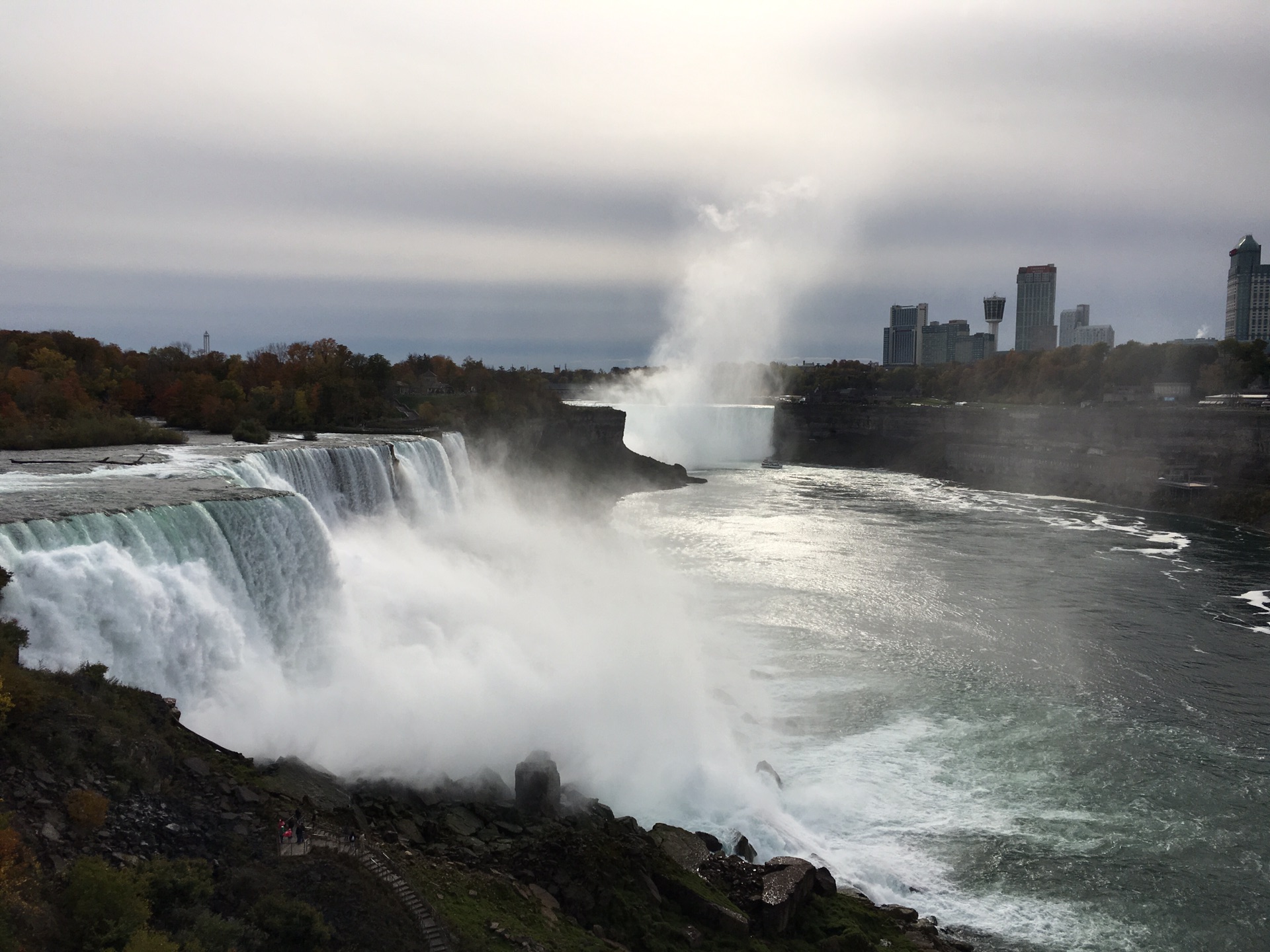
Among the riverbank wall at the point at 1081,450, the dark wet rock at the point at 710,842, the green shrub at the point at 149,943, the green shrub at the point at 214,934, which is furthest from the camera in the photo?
the riverbank wall at the point at 1081,450

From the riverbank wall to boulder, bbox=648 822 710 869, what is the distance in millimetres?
46953

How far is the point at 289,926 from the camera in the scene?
8.71 metres

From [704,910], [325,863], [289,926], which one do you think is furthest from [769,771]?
[289,926]

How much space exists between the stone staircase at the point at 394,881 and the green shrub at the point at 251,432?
88.6 feet

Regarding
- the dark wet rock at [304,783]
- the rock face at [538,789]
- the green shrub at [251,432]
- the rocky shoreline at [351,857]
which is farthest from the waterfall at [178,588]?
the green shrub at [251,432]

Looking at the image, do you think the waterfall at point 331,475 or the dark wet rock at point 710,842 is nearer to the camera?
the dark wet rock at point 710,842

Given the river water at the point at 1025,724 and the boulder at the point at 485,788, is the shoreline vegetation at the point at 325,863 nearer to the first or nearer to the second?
the boulder at the point at 485,788

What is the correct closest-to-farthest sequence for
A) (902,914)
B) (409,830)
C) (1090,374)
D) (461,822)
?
(409,830) < (461,822) < (902,914) < (1090,374)

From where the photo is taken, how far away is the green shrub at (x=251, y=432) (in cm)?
3531

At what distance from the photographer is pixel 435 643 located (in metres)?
19.9

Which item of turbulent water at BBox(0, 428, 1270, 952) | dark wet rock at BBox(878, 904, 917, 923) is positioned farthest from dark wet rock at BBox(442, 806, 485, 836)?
dark wet rock at BBox(878, 904, 917, 923)

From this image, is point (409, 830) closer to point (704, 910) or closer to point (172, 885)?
point (172, 885)

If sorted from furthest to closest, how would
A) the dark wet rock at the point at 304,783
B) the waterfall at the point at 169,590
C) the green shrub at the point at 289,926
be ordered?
1. the waterfall at the point at 169,590
2. the dark wet rock at the point at 304,783
3. the green shrub at the point at 289,926

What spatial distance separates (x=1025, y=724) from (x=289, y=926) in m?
16.2
